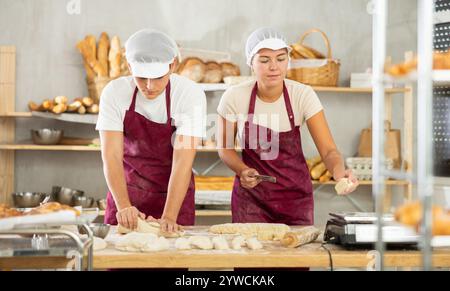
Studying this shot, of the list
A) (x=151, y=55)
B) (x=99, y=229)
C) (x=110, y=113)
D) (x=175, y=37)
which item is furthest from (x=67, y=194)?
(x=99, y=229)

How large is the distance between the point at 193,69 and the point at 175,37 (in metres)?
0.40

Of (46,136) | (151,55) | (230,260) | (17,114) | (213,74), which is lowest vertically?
(230,260)

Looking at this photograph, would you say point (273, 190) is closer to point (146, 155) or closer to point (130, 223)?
point (146, 155)

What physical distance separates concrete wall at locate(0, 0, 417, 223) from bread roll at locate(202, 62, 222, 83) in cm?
28

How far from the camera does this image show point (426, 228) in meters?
0.98

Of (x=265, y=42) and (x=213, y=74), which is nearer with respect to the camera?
(x=265, y=42)

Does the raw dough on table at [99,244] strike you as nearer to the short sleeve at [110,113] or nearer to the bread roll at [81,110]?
the short sleeve at [110,113]

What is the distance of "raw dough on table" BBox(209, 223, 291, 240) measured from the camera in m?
1.86

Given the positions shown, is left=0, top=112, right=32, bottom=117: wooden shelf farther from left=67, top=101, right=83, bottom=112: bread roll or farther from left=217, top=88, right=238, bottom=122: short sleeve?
left=217, top=88, right=238, bottom=122: short sleeve

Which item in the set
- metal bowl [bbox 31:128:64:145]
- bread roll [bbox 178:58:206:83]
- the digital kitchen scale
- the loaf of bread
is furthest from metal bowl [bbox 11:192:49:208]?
the loaf of bread

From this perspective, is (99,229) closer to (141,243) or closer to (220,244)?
(141,243)

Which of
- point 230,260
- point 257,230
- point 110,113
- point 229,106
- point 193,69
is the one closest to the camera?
point 230,260

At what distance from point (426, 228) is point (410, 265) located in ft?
2.34

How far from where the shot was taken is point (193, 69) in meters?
3.55
